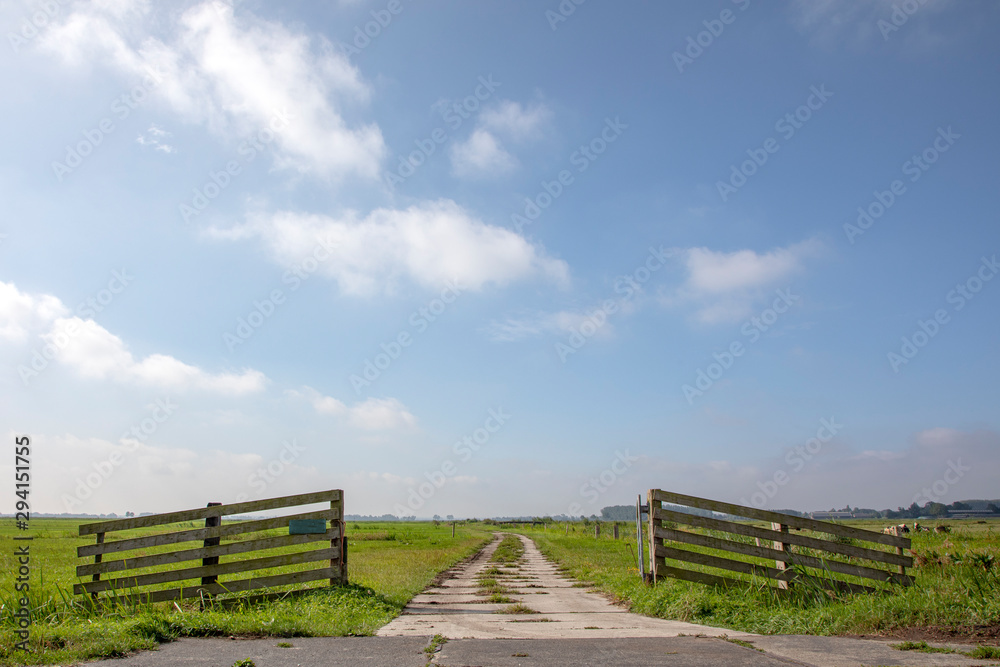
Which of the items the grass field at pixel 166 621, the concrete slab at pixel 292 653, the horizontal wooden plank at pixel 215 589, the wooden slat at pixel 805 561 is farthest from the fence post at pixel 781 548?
the horizontal wooden plank at pixel 215 589

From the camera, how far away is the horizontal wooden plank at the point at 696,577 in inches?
370

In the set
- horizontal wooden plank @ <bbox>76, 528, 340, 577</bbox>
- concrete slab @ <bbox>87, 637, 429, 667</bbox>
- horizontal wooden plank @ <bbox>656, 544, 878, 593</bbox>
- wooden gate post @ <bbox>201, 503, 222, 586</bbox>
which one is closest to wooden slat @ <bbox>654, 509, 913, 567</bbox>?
horizontal wooden plank @ <bbox>656, 544, 878, 593</bbox>

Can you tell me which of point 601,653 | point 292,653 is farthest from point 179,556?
point 601,653

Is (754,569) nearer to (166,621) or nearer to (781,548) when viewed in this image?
(781,548)

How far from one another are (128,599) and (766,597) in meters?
8.76

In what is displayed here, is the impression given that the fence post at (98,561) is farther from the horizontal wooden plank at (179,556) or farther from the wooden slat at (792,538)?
the wooden slat at (792,538)

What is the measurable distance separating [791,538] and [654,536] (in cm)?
201

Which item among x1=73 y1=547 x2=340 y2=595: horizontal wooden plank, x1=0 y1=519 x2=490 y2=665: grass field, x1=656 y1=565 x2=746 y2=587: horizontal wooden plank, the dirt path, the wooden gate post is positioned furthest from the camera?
x1=656 y1=565 x2=746 y2=587: horizontal wooden plank

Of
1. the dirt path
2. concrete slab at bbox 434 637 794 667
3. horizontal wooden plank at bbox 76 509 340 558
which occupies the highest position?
horizontal wooden plank at bbox 76 509 340 558

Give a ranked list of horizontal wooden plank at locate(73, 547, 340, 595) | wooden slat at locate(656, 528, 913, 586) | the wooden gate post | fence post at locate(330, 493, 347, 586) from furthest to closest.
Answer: fence post at locate(330, 493, 347, 586) < wooden slat at locate(656, 528, 913, 586) < the wooden gate post < horizontal wooden plank at locate(73, 547, 340, 595)

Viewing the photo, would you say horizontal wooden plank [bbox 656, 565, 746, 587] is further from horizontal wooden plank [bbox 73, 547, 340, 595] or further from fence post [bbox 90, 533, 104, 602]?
fence post [bbox 90, 533, 104, 602]

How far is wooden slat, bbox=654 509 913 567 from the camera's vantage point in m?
9.19

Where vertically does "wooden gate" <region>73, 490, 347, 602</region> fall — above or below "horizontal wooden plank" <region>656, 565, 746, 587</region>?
above

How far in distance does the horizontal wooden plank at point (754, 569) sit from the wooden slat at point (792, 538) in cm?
43
